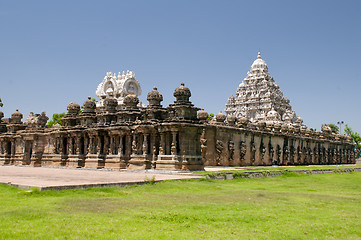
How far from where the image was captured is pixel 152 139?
29.1 m

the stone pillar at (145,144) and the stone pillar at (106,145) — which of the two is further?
the stone pillar at (106,145)

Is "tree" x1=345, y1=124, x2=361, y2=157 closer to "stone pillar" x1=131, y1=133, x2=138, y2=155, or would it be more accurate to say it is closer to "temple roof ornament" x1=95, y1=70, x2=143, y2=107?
"temple roof ornament" x1=95, y1=70, x2=143, y2=107

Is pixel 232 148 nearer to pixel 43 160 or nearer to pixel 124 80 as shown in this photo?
pixel 43 160

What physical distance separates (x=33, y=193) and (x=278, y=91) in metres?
80.4

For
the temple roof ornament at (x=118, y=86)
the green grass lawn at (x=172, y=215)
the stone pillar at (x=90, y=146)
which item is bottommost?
the green grass lawn at (x=172, y=215)

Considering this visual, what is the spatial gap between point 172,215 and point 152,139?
1848cm

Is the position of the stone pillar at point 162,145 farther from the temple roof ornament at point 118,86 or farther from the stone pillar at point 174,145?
the temple roof ornament at point 118,86

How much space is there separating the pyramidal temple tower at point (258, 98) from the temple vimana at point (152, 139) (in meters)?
24.1

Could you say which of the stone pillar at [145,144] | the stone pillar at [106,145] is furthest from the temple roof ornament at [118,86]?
the stone pillar at [145,144]

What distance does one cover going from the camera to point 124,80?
66.8m

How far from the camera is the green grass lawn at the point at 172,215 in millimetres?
8953

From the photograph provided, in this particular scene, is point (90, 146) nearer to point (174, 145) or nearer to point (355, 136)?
point (174, 145)

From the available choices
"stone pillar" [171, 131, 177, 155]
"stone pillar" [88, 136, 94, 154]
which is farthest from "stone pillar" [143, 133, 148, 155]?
"stone pillar" [88, 136, 94, 154]

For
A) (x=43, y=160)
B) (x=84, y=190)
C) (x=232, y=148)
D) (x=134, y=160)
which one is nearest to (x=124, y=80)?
(x=43, y=160)
